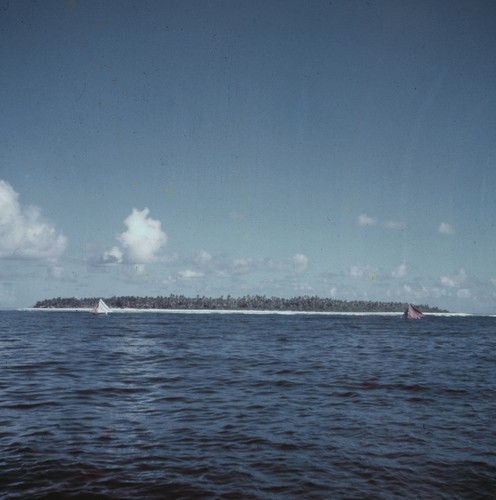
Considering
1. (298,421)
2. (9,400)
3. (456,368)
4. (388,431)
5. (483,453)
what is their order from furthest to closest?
1. (456,368)
2. (9,400)
3. (298,421)
4. (388,431)
5. (483,453)

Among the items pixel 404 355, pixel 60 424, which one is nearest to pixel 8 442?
pixel 60 424

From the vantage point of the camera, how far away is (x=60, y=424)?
13203mm

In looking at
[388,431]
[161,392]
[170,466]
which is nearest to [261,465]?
[170,466]

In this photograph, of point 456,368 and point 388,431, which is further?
point 456,368

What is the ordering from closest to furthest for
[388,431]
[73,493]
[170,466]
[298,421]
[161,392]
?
[73,493], [170,466], [388,431], [298,421], [161,392]

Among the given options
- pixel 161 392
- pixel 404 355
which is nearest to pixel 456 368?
pixel 404 355

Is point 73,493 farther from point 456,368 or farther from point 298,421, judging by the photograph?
point 456,368

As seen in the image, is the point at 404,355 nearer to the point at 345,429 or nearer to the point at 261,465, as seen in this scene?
the point at 345,429

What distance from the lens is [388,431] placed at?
1294 centimetres

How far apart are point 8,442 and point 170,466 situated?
4887 mm

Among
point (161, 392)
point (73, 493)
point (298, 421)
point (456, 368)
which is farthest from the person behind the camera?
point (456, 368)

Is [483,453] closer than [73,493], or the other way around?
[73,493]

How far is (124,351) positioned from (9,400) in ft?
71.7

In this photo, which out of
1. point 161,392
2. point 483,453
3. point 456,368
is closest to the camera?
point 483,453
